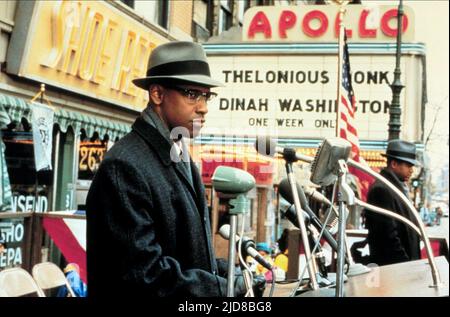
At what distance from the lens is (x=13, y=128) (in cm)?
805

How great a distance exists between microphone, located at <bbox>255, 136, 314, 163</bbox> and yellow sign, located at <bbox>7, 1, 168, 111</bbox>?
19.8 ft

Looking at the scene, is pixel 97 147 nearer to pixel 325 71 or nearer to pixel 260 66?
pixel 260 66

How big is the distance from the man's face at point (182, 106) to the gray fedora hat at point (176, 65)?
39mm

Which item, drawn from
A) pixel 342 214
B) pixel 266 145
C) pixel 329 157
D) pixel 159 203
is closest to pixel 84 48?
pixel 266 145

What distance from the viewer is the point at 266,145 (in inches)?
94.0

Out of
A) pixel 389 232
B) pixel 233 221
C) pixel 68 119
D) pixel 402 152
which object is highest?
pixel 68 119

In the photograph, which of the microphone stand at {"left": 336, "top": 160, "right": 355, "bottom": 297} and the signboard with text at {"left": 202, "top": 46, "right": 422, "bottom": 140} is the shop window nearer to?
the signboard with text at {"left": 202, "top": 46, "right": 422, "bottom": 140}

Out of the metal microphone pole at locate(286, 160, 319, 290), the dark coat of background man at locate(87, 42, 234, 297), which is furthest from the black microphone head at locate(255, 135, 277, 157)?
the dark coat of background man at locate(87, 42, 234, 297)

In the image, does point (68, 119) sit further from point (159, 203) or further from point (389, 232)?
point (159, 203)

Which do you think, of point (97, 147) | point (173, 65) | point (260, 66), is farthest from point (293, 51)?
point (173, 65)

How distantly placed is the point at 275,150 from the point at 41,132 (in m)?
5.69

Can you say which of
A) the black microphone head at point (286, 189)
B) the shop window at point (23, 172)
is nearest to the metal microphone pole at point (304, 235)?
the black microphone head at point (286, 189)

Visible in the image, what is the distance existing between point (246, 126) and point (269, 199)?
1.68m
